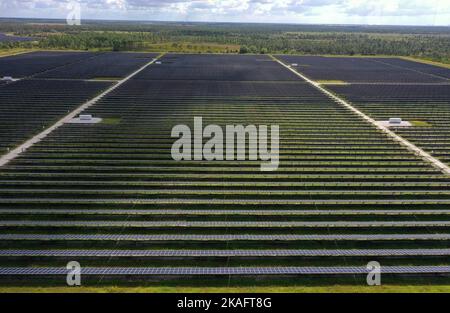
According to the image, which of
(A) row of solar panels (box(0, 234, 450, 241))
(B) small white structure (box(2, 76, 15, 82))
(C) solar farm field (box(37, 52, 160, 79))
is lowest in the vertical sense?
(A) row of solar panels (box(0, 234, 450, 241))

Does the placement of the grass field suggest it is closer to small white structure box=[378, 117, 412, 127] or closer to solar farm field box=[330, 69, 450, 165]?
solar farm field box=[330, 69, 450, 165]

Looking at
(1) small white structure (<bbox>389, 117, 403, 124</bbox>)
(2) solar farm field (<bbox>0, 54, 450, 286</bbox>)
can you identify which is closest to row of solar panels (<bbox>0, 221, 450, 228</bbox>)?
(2) solar farm field (<bbox>0, 54, 450, 286</bbox>)

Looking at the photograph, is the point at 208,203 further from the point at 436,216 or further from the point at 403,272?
the point at 436,216

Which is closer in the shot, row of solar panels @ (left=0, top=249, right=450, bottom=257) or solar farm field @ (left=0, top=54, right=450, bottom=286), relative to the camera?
solar farm field @ (left=0, top=54, right=450, bottom=286)

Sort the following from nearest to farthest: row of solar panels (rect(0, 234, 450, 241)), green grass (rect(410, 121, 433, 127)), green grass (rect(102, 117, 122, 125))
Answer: row of solar panels (rect(0, 234, 450, 241)) → green grass (rect(102, 117, 122, 125)) → green grass (rect(410, 121, 433, 127))

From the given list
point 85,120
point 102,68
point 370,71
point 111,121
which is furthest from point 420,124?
point 102,68

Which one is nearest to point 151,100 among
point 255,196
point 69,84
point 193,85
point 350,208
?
point 193,85
